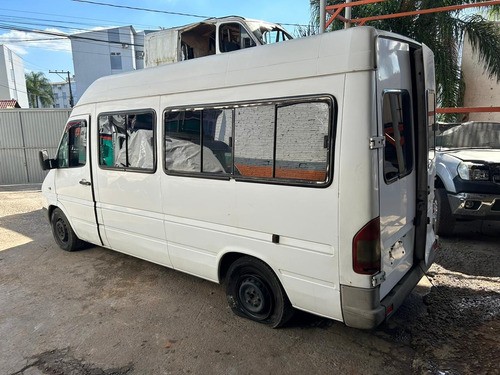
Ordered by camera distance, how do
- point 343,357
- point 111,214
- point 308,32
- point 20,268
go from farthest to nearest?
point 308,32, point 20,268, point 111,214, point 343,357

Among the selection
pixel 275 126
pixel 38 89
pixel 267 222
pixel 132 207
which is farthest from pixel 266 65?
pixel 38 89

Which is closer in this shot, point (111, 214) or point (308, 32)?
point (111, 214)

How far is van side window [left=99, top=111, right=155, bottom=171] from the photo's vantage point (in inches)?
159

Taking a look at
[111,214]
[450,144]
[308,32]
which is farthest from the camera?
[308,32]

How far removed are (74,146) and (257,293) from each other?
341cm

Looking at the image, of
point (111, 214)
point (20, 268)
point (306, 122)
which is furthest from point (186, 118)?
point (20, 268)

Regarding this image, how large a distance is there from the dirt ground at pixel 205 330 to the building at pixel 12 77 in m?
38.8

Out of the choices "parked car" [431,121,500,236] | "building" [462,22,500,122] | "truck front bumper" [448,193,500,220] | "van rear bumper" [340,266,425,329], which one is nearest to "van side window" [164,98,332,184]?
"van rear bumper" [340,266,425,329]

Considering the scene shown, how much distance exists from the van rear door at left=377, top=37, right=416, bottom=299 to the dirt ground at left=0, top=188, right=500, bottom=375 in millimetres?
635

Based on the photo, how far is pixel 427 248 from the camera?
3.52 meters

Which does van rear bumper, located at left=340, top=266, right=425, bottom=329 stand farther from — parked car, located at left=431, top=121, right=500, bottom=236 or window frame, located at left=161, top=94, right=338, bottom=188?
parked car, located at left=431, top=121, right=500, bottom=236

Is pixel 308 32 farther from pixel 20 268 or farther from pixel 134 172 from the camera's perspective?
pixel 20 268

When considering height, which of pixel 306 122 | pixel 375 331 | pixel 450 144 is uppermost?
pixel 306 122

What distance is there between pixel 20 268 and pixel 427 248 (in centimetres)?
542
